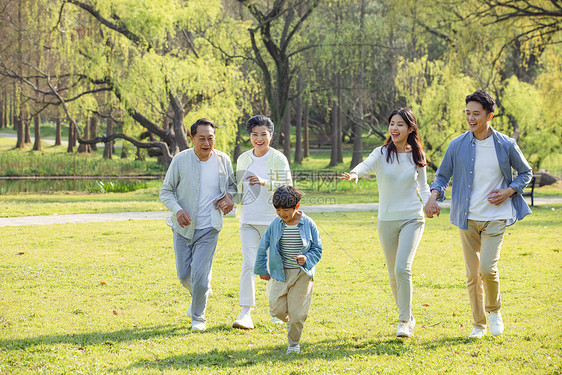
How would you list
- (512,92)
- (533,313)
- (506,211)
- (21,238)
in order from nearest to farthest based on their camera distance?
1. (506,211)
2. (533,313)
3. (21,238)
4. (512,92)

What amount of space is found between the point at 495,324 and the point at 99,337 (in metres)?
3.52

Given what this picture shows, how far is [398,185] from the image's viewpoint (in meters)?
5.37

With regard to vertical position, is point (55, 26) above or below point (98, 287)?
above

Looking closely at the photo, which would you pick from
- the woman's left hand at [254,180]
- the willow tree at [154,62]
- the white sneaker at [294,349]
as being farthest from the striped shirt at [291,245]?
the willow tree at [154,62]

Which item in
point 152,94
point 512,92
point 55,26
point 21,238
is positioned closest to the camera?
point 21,238

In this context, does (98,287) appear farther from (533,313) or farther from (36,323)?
(533,313)

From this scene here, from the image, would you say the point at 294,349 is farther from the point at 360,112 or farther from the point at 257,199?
the point at 360,112

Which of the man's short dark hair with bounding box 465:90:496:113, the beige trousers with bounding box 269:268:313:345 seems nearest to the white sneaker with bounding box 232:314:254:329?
the beige trousers with bounding box 269:268:313:345

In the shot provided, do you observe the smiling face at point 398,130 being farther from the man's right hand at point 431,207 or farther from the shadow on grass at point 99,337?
the shadow on grass at point 99,337

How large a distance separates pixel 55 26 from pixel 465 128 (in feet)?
49.2

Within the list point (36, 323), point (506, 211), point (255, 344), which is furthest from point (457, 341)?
point (36, 323)

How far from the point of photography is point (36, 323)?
19.0 ft

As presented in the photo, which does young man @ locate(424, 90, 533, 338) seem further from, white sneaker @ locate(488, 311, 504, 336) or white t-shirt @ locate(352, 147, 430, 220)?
white t-shirt @ locate(352, 147, 430, 220)


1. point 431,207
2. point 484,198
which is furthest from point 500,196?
point 431,207
